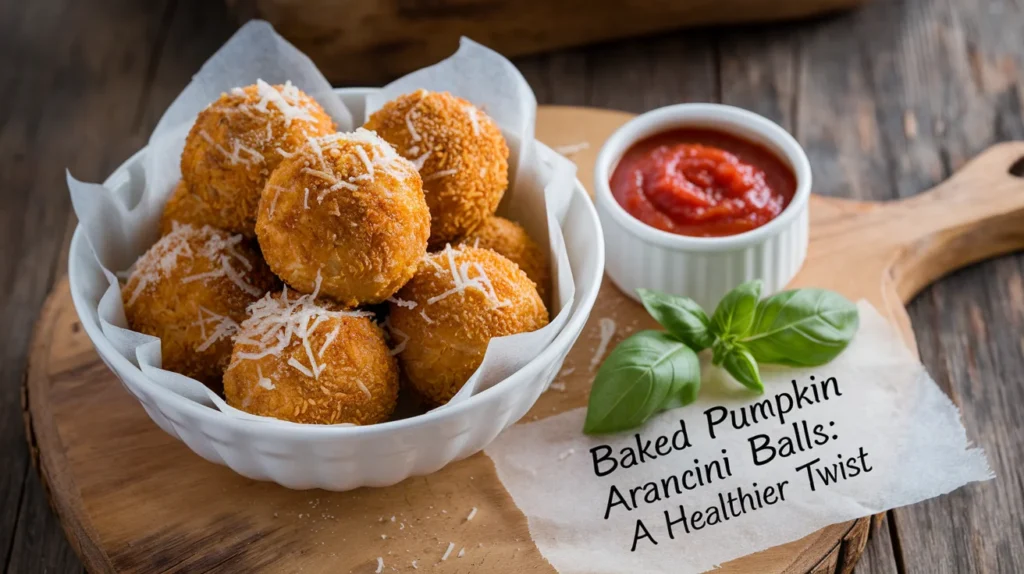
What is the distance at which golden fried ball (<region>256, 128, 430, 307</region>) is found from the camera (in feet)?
5.45

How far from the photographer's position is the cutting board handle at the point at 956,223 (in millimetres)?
2359

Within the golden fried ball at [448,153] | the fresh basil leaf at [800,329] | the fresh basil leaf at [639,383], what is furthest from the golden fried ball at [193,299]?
the fresh basil leaf at [800,329]

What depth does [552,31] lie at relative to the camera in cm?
311

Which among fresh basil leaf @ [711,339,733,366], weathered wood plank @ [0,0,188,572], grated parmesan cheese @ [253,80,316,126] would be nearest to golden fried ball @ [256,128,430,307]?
grated parmesan cheese @ [253,80,316,126]

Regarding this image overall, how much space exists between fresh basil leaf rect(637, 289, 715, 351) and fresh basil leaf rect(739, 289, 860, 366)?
3.0 inches

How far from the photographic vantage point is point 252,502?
6.10 feet

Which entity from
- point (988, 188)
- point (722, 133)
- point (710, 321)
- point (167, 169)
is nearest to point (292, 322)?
point (167, 169)

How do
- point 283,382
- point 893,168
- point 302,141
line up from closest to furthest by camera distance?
point 283,382 → point 302,141 → point 893,168

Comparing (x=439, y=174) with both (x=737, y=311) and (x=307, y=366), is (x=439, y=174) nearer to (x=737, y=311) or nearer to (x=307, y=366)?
(x=307, y=366)

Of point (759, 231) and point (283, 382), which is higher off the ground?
point (283, 382)

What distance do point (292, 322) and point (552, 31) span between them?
5.47 feet

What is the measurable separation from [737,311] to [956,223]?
66 cm

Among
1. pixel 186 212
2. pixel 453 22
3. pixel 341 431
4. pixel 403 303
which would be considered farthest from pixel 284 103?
pixel 453 22

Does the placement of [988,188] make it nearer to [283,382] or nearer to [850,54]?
[850,54]
